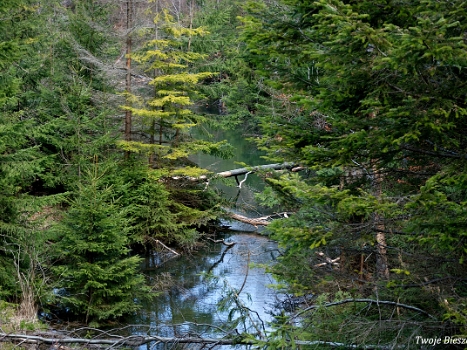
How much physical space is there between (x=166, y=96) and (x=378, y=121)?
429 inches

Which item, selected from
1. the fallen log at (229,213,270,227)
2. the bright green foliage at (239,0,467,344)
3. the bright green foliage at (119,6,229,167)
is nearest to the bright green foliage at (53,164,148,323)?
the bright green foliage at (239,0,467,344)

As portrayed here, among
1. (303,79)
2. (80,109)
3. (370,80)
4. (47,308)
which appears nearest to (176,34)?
(80,109)

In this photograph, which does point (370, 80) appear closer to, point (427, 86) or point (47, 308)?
point (427, 86)

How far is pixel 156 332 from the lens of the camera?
8.99m

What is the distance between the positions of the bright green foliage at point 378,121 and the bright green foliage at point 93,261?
475 cm

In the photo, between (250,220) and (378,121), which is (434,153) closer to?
(378,121)

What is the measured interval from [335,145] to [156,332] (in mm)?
5890

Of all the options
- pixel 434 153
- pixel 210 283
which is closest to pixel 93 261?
pixel 210 283

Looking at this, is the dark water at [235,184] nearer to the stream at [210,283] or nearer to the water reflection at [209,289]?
the stream at [210,283]

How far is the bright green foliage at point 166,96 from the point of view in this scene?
14.3 metres

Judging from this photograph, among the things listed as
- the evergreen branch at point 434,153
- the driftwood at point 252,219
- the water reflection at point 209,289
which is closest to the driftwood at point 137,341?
the evergreen branch at point 434,153

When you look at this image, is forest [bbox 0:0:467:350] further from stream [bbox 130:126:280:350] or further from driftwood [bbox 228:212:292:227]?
stream [bbox 130:126:280:350]

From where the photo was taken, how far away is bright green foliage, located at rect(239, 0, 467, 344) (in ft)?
11.8

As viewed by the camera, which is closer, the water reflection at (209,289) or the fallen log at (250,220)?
the water reflection at (209,289)
